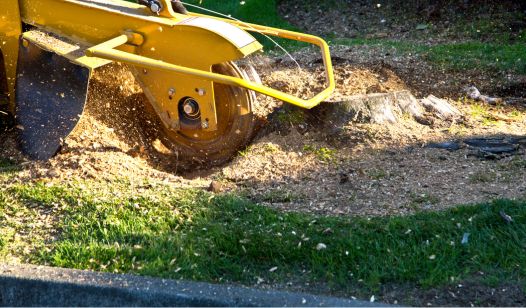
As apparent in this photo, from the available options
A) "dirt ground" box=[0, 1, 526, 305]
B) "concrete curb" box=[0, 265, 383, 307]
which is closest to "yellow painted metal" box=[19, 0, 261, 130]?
"dirt ground" box=[0, 1, 526, 305]

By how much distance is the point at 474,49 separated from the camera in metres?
8.37

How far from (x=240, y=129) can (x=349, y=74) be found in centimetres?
146

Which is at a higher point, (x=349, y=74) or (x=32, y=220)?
(x=349, y=74)

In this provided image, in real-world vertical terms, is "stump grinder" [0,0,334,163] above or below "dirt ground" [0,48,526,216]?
above

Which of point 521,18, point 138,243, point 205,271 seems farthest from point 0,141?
point 521,18

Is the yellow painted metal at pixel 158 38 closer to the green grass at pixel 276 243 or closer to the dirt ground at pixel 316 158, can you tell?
the dirt ground at pixel 316 158

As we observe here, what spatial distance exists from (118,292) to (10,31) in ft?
8.81

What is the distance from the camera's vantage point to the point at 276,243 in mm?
4613

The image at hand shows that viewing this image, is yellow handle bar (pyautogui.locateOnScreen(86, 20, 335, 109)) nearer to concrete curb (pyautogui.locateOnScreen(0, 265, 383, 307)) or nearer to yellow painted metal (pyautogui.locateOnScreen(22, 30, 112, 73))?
yellow painted metal (pyautogui.locateOnScreen(22, 30, 112, 73))

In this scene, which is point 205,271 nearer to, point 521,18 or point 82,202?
point 82,202

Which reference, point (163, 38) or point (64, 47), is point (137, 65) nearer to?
point (163, 38)

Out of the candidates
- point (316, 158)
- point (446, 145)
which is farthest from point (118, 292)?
A: point (446, 145)

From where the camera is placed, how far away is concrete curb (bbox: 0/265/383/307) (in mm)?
4039

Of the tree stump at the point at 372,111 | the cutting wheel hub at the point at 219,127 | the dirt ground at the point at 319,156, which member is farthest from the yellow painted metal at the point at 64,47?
the tree stump at the point at 372,111
